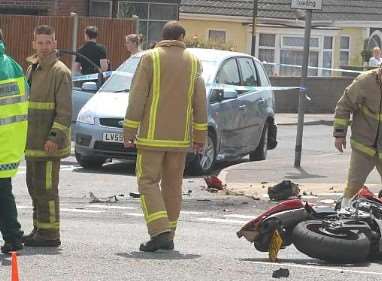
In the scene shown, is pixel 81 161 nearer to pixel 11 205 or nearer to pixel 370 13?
pixel 11 205

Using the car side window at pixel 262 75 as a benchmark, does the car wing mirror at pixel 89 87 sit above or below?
below

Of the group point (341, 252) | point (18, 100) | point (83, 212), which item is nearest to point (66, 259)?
point (18, 100)

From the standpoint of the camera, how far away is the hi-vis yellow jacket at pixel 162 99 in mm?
8320

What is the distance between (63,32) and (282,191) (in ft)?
45.6

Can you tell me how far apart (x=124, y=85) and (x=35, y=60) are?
6.58 m

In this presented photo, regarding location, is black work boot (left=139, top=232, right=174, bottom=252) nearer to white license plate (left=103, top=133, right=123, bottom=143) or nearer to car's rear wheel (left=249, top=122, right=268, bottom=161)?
white license plate (left=103, top=133, right=123, bottom=143)

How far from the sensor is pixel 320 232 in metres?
8.08

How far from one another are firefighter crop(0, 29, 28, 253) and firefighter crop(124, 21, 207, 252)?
90 centimetres

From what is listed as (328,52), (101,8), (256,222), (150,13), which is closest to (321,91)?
(150,13)

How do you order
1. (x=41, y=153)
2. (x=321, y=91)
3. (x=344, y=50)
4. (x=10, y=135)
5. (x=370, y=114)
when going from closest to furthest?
(x=10, y=135) → (x=41, y=153) → (x=370, y=114) → (x=321, y=91) → (x=344, y=50)

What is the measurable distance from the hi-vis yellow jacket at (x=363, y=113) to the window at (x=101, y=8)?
21.7 metres

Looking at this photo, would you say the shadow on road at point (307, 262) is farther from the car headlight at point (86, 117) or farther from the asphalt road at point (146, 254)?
the car headlight at point (86, 117)

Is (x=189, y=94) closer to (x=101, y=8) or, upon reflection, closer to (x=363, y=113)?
(x=363, y=113)

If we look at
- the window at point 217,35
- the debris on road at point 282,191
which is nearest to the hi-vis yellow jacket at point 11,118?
the debris on road at point 282,191
